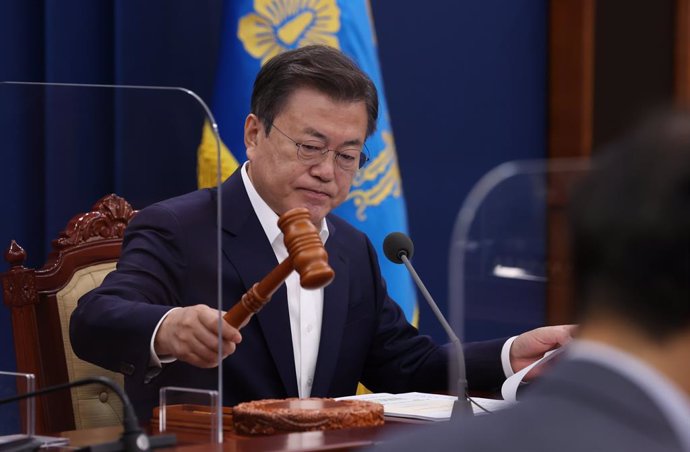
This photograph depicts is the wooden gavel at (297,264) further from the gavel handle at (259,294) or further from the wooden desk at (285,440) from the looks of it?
the wooden desk at (285,440)

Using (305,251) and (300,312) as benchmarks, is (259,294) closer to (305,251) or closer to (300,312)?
(305,251)

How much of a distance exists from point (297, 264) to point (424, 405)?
2.04 feet

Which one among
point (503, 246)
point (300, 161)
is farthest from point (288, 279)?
point (503, 246)

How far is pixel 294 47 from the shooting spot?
3623mm

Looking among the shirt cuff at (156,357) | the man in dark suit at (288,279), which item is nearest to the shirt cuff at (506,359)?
the man in dark suit at (288,279)

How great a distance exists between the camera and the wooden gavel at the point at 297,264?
1663mm

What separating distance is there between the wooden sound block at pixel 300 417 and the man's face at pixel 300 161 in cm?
A: 79

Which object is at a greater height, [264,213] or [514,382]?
[264,213]

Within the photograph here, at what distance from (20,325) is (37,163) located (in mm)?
420

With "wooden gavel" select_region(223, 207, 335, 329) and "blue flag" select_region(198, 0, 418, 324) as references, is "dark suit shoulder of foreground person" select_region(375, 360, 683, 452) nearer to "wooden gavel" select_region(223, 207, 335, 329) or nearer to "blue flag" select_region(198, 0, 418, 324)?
"wooden gavel" select_region(223, 207, 335, 329)

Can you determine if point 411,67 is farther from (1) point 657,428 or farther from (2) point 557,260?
(1) point 657,428

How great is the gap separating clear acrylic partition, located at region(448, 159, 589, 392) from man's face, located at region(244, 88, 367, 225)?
3.47 feet

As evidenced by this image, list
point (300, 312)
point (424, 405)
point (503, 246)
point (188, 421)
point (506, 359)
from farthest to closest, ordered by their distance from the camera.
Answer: point (300, 312)
point (506, 359)
point (424, 405)
point (188, 421)
point (503, 246)

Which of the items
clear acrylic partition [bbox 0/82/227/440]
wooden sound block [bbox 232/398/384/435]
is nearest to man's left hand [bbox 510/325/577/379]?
wooden sound block [bbox 232/398/384/435]
